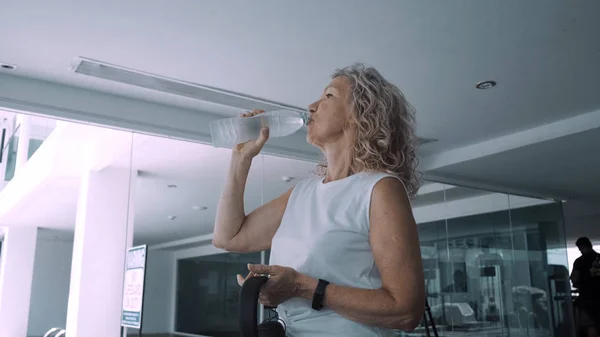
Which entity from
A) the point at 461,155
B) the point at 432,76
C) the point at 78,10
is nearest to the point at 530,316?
the point at 461,155

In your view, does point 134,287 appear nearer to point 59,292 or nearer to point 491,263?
point 59,292

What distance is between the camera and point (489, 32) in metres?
2.55

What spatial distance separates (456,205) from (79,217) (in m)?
3.47

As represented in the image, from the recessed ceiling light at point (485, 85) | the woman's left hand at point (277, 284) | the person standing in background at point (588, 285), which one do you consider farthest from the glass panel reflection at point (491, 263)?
the woman's left hand at point (277, 284)

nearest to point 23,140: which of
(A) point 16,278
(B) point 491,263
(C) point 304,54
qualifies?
(A) point 16,278

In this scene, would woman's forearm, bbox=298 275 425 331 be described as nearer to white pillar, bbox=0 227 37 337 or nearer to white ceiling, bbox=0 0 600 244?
white ceiling, bbox=0 0 600 244

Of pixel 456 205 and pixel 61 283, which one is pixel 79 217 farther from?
pixel 456 205

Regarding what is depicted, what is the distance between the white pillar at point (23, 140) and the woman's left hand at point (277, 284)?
274cm

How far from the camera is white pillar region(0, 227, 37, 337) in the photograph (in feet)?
9.84

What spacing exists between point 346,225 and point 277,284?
155 millimetres

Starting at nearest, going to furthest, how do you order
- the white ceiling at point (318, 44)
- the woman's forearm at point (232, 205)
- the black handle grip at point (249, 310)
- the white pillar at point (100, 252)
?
the black handle grip at point (249, 310) < the woman's forearm at point (232, 205) < the white ceiling at point (318, 44) < the white pillar at point (100, 252)

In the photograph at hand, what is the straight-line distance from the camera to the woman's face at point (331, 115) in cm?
101

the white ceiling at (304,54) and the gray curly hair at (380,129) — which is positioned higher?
the white ceiling at (304,54)

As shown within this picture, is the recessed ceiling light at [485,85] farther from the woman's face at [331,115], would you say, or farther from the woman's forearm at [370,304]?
the woman's forearm at [370,304]
